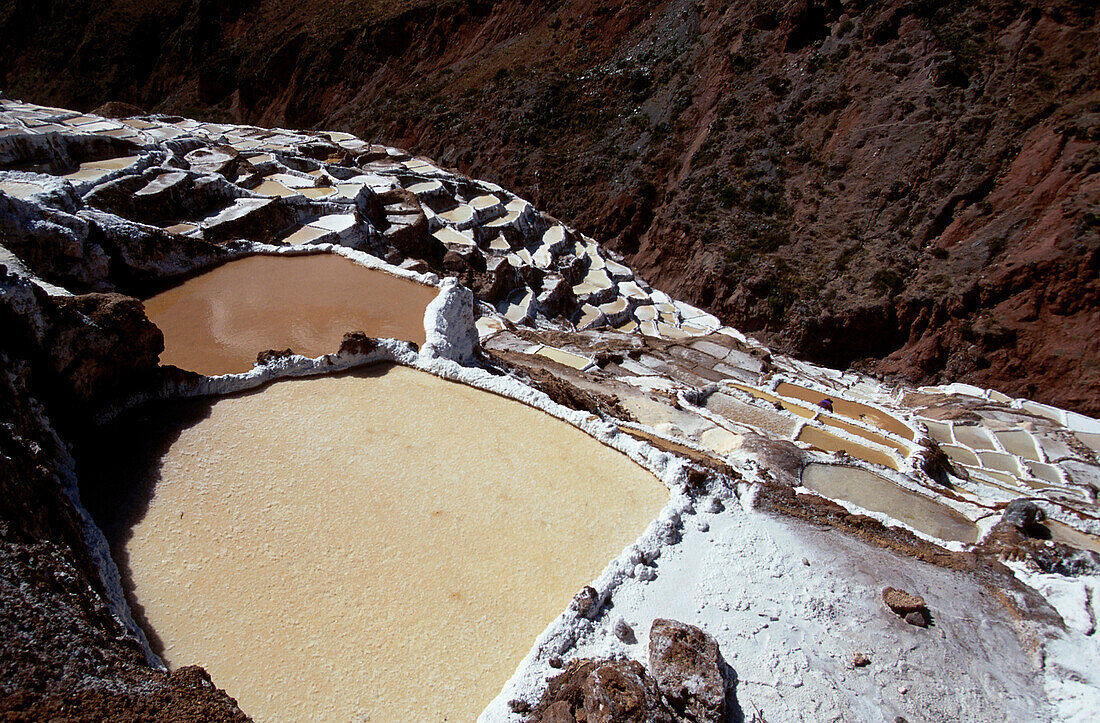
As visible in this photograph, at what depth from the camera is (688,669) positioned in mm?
4852

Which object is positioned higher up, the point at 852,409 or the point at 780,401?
the point at 780,401

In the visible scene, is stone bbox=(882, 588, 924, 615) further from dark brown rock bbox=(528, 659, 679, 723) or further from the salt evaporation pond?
dark brown rock bbox=(528, 659, 679, 723)

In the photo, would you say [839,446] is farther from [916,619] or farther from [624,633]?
[624,633]

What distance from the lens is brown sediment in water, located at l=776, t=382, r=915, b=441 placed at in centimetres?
1366

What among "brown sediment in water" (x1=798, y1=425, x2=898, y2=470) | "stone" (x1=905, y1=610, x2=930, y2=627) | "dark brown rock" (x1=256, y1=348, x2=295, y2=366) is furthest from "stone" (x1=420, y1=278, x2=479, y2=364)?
"brown sediment in water" (x1=798, y1=425, x2=898, y2=470)

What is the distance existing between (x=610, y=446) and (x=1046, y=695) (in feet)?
→ 15.1

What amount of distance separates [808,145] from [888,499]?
829 inches

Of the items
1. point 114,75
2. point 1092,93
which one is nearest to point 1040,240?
point 1092,93

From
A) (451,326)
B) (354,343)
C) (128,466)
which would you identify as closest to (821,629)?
(354,343)

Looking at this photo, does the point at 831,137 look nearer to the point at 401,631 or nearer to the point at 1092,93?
the point at 1092,93

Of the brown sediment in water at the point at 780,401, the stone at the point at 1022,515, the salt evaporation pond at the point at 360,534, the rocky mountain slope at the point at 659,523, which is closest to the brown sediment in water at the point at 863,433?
the rocky mountain slope at the point at 659,523

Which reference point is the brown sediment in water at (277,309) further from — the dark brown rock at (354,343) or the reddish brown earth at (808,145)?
the reddish brown earth at (808,145)

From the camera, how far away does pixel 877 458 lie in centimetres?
1127

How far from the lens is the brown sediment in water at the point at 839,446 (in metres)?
11.2
